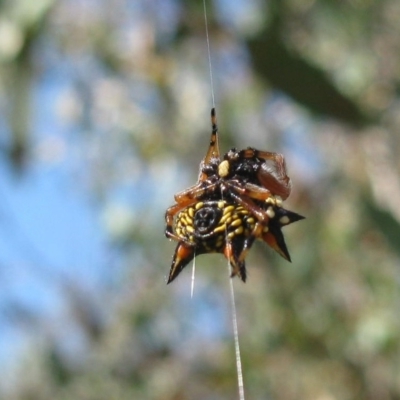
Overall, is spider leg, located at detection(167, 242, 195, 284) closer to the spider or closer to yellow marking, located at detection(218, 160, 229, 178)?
the spider

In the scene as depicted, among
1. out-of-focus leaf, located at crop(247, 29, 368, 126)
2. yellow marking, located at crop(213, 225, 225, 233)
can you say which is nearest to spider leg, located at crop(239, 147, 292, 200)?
yellow marking, located at crop(213, 225, 225, 233)

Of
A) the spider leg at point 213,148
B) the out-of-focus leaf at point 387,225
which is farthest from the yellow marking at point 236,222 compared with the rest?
the out-of-focus leaf at point 387,225

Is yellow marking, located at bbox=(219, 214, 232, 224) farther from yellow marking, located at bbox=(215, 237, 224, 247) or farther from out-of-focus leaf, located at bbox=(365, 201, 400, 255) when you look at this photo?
out-of-focus leaf, located at bbox=(365, 201, 400, 255)

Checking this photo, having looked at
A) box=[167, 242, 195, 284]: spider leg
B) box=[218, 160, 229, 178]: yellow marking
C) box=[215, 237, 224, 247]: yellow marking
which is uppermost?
box=[218, 160, 229, 178]: yellow marking

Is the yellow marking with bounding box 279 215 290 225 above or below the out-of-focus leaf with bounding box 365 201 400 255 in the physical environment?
below

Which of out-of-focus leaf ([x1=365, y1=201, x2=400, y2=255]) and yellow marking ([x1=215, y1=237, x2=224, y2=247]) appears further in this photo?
out-of-focus leaf ([x1=365, y1=201, x2=400, y2=255])

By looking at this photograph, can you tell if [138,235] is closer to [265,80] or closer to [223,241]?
[265,80]

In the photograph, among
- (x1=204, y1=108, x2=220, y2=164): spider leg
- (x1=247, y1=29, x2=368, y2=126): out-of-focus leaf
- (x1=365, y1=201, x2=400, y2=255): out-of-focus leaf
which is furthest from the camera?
(x1=365, y1=201, x2=400, y2=255): out-of-focus leaf

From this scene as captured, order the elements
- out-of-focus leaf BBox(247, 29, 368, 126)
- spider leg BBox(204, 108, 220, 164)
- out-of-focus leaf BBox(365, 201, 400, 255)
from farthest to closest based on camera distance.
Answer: out-of-focus leaf BBox(365, 201, 400, 255), out-of-focus leaf BBox(247, 29, 368, 126), spider leg BBox(204, 108, 220, 164)

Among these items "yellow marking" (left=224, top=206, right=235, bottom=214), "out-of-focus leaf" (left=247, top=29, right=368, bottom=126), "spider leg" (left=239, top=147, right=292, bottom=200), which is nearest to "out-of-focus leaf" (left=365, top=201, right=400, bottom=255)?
"out-of-focus leaf" (left=247, top=29, right=368, bottom=126)
